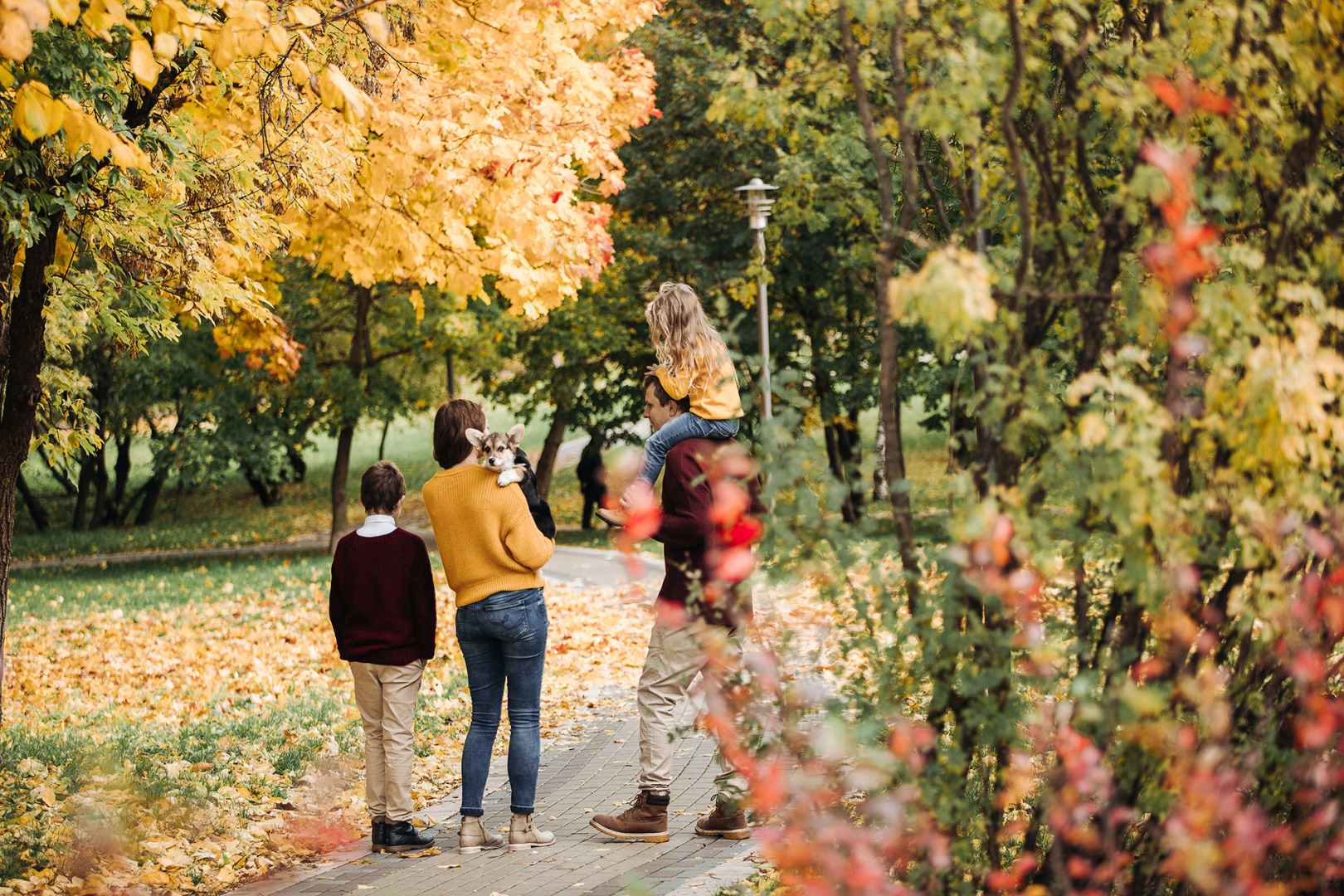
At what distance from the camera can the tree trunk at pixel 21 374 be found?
5152mm

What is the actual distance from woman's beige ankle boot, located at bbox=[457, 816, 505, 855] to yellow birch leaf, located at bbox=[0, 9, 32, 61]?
324cm

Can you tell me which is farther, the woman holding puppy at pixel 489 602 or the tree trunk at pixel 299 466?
the tree trunk at pixel 299 466

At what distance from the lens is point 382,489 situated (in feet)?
15.5

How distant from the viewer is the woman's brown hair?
4.60 meters

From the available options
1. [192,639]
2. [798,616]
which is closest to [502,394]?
[192,639]

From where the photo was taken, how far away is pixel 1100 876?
91.0 inches

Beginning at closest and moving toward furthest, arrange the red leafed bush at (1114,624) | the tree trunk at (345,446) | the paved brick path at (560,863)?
the red leafed bush at (1114,624), the paved brick path at (560,863), the tree trunk at (345,446)

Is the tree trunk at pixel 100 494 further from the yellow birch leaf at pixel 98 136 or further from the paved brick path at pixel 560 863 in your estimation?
A: the yellow birch leaf at pixel 98 136

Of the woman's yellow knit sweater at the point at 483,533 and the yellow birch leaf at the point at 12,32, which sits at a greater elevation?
the yellow birch leaf at the point at 12,32

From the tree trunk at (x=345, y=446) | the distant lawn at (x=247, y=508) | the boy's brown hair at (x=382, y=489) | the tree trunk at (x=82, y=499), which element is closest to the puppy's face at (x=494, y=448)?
the boy's brown hair at (x=382, y=489)

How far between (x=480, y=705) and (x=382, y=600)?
0.60 m

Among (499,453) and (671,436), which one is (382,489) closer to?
(499,453)

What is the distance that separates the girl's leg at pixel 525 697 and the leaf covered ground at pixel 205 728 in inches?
37.9

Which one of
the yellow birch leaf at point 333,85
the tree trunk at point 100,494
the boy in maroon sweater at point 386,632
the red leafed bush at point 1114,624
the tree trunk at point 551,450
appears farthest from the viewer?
the tree trunk at point 100,494
